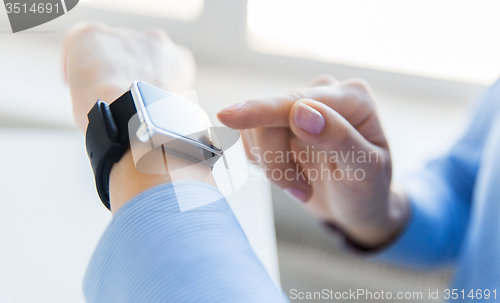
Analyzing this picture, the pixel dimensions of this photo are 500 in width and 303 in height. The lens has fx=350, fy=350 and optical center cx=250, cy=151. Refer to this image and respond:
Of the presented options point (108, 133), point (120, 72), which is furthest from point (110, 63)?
point (108, 133)

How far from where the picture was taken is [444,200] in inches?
25.5

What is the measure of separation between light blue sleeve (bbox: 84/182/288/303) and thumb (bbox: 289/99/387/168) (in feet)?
0.40

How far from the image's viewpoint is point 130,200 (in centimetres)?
28

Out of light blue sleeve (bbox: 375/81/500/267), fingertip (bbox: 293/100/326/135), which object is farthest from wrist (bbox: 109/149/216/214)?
light blue sleeve (bbox: 375/81/500/267)

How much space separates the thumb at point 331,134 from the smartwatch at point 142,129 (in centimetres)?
9

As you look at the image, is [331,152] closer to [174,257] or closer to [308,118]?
[308,118]

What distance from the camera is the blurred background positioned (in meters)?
0.43

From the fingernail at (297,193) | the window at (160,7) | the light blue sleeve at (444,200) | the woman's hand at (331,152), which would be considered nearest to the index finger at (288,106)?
the woman's hand at (331,152)

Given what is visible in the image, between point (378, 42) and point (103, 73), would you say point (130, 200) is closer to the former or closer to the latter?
point (103, 73)

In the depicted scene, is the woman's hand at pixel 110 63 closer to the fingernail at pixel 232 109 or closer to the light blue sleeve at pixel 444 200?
the fingernail at pixel 232 109

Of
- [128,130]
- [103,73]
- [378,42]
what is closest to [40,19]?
[103,73]

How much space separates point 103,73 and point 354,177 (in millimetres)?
322

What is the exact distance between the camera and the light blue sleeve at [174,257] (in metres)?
0.23

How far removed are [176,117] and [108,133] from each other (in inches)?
2.3
